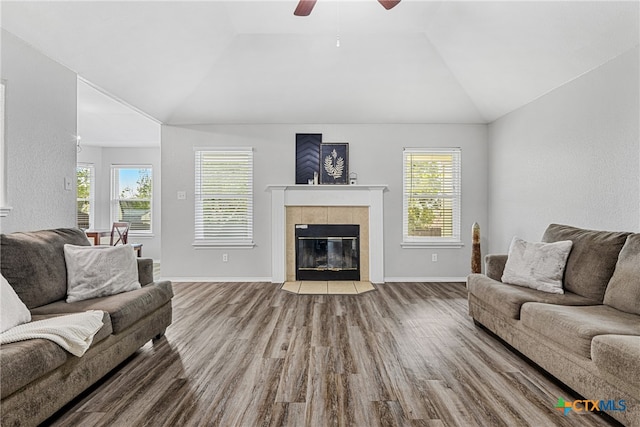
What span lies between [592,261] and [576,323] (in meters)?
1.00

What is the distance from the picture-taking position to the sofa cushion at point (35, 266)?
252 cm

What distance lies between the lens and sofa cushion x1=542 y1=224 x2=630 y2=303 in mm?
2908

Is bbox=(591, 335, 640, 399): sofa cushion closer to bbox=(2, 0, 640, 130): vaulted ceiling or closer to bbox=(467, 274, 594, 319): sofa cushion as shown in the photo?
bbox=(467, 274, 594, 319): sofa cushion

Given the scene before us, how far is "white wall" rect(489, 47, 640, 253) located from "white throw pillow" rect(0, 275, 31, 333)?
4526 millimetres

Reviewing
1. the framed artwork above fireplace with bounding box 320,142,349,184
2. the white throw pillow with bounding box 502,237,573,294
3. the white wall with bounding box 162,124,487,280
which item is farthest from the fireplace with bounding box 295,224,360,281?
the white throw pillow with bounding box 502,237,573,294

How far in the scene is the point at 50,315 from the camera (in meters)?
2.39

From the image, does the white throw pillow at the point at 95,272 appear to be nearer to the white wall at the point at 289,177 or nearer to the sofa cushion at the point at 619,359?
the white wall at the point at 289,177

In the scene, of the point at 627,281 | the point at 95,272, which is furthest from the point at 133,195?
the point at 627,281

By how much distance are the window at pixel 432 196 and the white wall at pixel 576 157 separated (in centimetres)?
74

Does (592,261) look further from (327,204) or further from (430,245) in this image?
(327,204)

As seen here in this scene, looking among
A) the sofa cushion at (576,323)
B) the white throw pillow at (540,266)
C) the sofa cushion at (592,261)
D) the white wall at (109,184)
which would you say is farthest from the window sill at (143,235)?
the sofa cushion at (592,261)

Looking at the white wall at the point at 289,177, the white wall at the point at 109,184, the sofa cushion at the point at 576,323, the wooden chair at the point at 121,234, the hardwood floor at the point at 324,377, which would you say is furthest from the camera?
the white wall at the point at 109,184

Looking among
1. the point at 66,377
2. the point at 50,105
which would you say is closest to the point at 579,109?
the point at 66,377

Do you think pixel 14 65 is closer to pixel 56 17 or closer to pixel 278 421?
pixel 56 17
